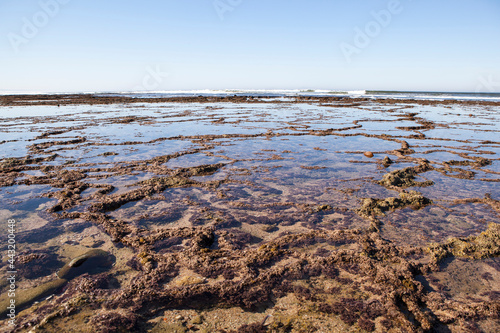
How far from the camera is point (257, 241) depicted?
413 cm

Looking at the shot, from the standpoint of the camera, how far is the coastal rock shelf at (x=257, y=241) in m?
2.73

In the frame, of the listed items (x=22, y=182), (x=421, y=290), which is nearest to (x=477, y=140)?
(x=421, y=290)

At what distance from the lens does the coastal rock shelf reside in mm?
2729

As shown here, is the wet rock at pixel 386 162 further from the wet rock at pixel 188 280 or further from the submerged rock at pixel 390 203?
the wet rock at pixel 188 280

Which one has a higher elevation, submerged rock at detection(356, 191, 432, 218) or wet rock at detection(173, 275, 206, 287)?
submerged rock at detection(356, 191, 432, 218)

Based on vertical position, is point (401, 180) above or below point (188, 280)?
above

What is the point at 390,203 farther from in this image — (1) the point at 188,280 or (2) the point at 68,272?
(2) the point at 68,272

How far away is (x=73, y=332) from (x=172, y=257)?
4.39 feet

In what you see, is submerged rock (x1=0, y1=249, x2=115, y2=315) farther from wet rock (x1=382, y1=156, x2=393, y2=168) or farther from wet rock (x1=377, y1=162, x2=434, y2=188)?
wet rock (x1=382, y1=156, x2=393, y2=168)

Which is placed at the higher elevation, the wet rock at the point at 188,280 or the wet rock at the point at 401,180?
the wet rock at the point at 401,180

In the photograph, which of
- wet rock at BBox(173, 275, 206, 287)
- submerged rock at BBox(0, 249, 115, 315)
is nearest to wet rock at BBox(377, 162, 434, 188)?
wet rock at BBox(173, 275, 206, 287)

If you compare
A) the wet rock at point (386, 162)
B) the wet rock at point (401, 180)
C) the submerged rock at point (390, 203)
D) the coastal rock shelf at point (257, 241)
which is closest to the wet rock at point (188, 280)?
the coastal rock shelf at point (257, 241)

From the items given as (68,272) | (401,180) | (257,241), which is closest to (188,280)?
(257,241)

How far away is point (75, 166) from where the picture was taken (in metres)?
7.91
